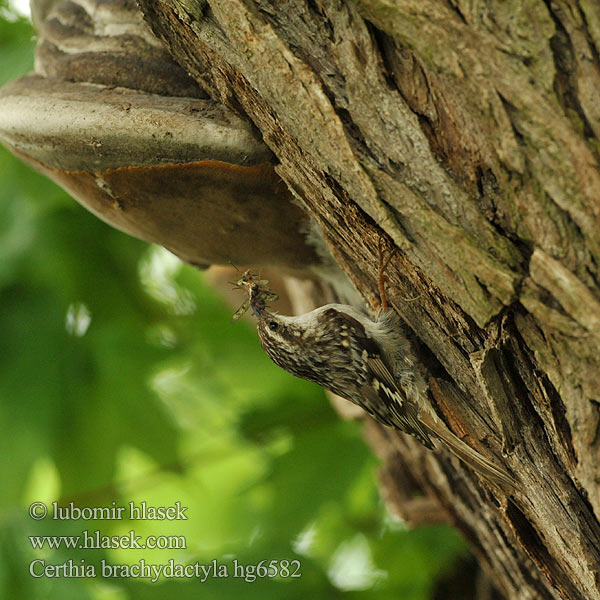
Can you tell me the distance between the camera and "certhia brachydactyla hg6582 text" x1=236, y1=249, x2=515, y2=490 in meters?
2.35

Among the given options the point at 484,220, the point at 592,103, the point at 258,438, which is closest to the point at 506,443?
the point at 484,220

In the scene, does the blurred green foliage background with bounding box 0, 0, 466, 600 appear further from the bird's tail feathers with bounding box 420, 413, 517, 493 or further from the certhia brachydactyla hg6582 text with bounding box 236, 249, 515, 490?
the bird's tail feathers with bounding box 420, 413, 517, 493

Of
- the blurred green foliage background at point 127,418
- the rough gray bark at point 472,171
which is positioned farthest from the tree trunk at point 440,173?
the blurred green foliage background at point 127,418

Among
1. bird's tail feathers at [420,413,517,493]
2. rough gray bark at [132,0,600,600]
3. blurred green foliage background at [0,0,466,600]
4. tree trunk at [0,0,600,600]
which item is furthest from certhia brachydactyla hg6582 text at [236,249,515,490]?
blurred green foliage background at [0,0,466,600]

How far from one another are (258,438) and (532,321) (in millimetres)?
2332

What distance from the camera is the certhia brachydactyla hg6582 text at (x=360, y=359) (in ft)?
7.70

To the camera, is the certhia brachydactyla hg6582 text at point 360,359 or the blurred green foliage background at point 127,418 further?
the blurred green foliage background at point 127,418

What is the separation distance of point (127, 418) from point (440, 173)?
226cm

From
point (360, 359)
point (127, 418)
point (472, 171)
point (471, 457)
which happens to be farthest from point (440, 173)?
point (127, 418)

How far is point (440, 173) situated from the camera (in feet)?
5.21

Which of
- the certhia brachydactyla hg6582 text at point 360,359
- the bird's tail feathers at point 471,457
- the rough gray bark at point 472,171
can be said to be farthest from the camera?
the certhia brachydactyla hg6582 text at point 360,359

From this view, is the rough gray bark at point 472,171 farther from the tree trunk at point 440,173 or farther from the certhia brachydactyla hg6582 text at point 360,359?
the certhia brachydactyla hg6582 text at point 360,359

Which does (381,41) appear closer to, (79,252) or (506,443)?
(506,443)

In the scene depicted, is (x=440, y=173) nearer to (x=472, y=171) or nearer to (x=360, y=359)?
(x=472, y=171)
